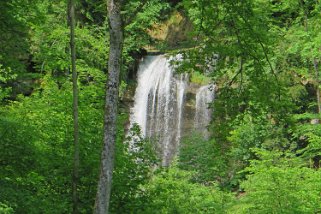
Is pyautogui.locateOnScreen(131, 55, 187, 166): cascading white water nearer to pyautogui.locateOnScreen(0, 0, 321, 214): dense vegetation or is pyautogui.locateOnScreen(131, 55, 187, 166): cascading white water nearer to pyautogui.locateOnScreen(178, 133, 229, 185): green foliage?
pyautogui.locateOnScreen(178, 133, 229, 185): green foliage

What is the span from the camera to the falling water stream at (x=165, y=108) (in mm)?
25297

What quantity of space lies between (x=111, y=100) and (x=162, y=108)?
20.8 metres

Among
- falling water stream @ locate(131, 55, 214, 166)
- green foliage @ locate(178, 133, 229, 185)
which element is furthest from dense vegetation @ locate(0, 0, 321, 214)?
falling water stream @ locate(131, 55, 214, 166)

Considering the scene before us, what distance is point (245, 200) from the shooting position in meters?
10.8

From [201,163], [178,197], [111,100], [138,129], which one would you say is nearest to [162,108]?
[201,163]

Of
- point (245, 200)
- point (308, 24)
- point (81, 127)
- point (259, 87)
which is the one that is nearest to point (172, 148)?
point (308, 24)

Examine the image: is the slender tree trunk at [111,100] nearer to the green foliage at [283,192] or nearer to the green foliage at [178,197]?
the green foliage at [178,197]

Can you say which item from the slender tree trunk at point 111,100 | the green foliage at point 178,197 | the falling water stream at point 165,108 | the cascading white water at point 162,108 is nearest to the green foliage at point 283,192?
the green foliage at point 178,197

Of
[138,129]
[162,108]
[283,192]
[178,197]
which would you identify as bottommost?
[178,197]

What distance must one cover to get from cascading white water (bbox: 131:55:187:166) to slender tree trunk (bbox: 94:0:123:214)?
19778 millimetres

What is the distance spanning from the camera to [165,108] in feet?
85.1

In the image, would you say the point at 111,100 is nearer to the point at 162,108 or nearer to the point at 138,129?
the point at 138,129

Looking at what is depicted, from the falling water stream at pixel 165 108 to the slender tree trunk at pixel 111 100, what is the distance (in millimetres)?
19704

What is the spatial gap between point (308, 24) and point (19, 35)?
9.13 meters
